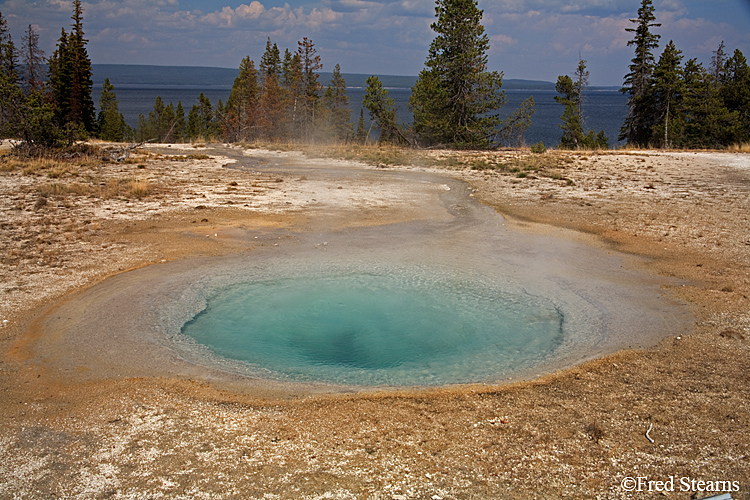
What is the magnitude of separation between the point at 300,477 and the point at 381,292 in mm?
4079

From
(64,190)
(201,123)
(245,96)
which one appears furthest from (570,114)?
(201,123)

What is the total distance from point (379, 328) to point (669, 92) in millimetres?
33588

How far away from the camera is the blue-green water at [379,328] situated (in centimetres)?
531

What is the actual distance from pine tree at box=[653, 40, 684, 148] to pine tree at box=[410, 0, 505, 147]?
40.6ft

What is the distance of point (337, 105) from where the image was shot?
56.7m

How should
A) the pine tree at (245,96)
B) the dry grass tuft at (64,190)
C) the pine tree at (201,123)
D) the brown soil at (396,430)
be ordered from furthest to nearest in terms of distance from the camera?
the pine tree at (201,123)
the pine tree at (245,96)
the dry grass tuft at (64,190)
the brown soil at (396,430)

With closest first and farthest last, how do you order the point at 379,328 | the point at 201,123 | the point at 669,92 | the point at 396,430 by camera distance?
1. the point at 396,430
2. the point at 379,328
3. the point at 669,92
4. the point at 201,123

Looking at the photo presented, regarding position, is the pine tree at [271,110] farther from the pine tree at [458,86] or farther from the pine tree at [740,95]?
the pine tree at [740,95]

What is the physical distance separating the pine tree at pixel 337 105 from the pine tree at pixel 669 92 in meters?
27.2

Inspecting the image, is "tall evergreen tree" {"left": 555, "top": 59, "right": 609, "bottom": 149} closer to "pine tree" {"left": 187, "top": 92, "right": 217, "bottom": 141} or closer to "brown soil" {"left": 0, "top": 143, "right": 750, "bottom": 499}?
"brown soil" {"left": 0, "top": 143, "right": 750, "bottom": 499}

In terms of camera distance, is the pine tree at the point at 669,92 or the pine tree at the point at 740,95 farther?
the pine tree at the point at 669,92

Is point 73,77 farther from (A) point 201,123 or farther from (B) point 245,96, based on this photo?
(A) point 201,123

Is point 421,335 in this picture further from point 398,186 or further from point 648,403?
point 398,186

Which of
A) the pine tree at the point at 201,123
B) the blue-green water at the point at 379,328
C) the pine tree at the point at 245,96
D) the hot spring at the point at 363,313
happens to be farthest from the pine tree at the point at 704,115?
the pine tree at the point at 201,123
